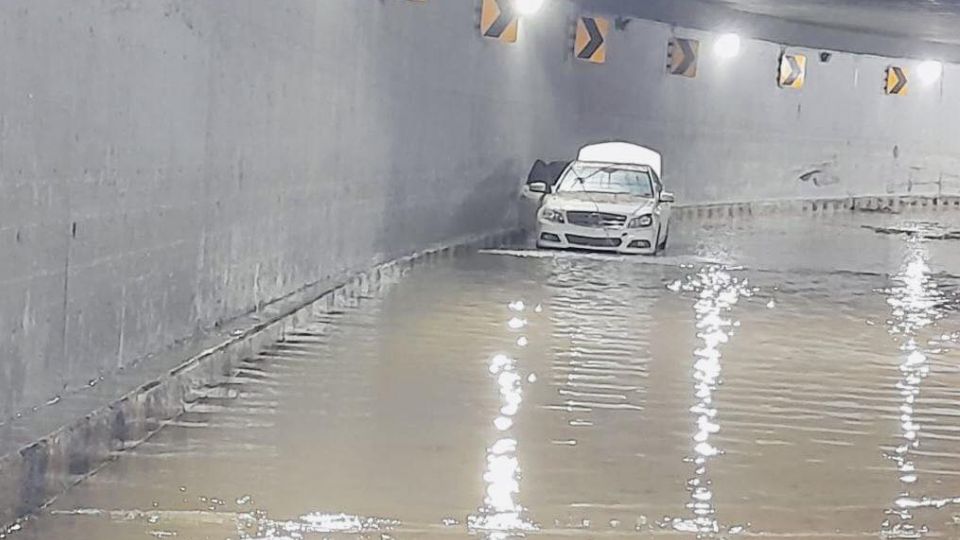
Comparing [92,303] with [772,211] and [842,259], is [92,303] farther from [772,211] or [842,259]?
[772,211]

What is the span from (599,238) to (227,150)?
10.7 m

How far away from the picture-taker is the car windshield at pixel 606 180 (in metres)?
21.9

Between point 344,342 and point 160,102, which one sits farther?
point 344,342

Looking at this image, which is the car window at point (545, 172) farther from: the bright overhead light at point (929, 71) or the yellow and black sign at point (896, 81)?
the bright overhead light at point (929, 71)

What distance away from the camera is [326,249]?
14.2 m

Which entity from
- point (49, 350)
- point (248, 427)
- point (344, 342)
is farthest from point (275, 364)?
point (49, 350)

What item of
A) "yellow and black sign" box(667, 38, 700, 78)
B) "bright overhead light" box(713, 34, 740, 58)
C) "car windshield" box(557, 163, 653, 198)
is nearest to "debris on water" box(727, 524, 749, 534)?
"car windshield" box(557, 163, 653, 198)

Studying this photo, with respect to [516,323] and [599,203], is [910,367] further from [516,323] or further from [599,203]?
[599,203]

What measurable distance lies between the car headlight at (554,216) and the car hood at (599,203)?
69 mm

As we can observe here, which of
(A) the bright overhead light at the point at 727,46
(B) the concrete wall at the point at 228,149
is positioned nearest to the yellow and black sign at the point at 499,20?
(B) the concrete wall at the point at 228,149

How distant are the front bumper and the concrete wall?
3.97 ft

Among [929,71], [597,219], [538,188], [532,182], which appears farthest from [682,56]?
[929,71]

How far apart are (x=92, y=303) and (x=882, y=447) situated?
4234 mm

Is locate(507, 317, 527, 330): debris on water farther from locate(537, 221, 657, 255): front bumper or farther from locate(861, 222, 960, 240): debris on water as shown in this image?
locate(861, 222, 960, 240): debris on water
